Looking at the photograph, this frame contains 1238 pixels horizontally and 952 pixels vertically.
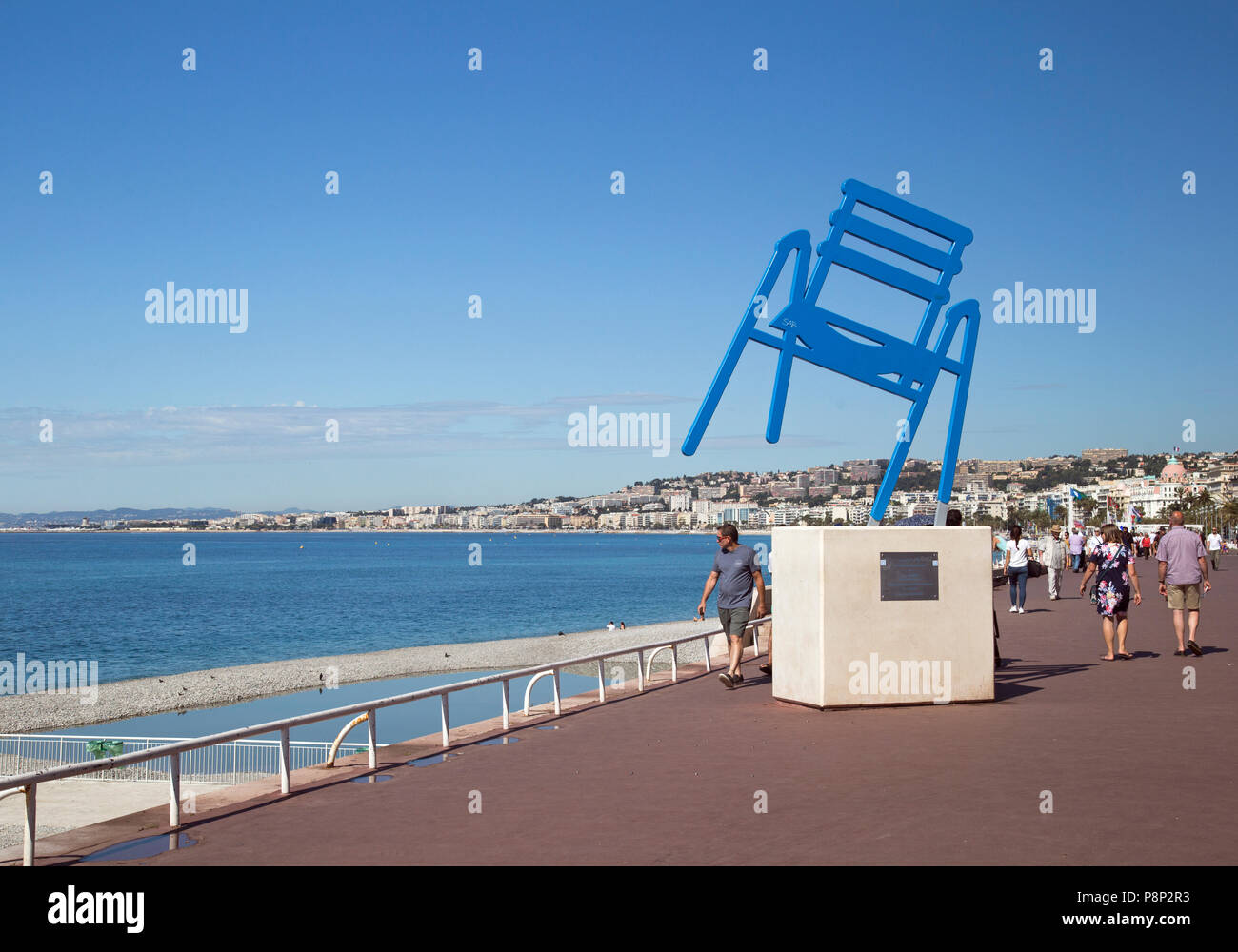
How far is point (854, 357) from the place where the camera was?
10562mm

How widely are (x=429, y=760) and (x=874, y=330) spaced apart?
586 cm

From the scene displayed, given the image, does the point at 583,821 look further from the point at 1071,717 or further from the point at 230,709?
the point at 230,709

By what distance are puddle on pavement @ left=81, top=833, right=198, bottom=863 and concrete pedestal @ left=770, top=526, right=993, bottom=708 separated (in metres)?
5.69

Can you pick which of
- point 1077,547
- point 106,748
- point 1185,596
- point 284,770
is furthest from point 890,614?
point 1077,547

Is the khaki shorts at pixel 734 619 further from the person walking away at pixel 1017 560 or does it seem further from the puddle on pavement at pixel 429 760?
the person walking away at pixel 1017 560

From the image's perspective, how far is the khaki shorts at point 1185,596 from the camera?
44.3ft

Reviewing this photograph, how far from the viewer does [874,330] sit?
35.1ft

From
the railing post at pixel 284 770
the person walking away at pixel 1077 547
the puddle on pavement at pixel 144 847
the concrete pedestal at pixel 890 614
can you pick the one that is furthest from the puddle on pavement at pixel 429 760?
the person walking away at pixel 1077 547

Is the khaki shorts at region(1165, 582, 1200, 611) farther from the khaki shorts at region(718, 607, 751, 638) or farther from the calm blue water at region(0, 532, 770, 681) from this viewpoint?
the calm blue water at region(0, 532, 770, 681)

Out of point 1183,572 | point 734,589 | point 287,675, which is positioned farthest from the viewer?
point 287,675

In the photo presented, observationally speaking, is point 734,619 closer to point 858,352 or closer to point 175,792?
point 858,352
